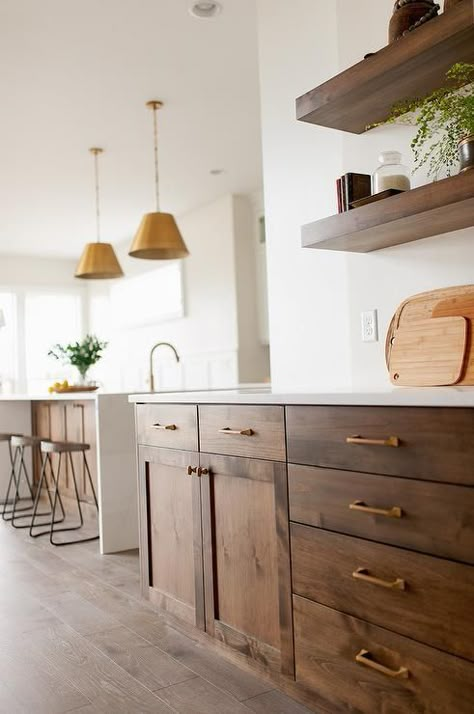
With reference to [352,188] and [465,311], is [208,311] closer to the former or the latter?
[352,188]

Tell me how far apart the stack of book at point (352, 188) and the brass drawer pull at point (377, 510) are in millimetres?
1046

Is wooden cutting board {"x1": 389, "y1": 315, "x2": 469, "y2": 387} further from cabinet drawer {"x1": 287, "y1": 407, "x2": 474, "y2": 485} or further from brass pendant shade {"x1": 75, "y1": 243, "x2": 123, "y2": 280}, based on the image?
brass pendant shade {"x1": 75, "y1": 243, "x2": 123, "y2": 280}

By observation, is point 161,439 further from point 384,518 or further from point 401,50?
point 401,50

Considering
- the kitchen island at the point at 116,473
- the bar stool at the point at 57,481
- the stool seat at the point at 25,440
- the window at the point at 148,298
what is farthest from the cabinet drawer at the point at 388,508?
the window at the point at 148,298

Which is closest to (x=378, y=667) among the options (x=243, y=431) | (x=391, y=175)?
(x=243, y=431)

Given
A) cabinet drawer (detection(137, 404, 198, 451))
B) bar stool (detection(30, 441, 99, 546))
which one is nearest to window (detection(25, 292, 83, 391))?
bar stool (detection(30, 441, 99, 546))

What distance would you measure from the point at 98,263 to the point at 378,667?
408cm

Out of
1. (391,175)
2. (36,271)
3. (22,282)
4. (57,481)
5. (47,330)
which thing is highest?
(36,271)

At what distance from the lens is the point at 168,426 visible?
2520mm

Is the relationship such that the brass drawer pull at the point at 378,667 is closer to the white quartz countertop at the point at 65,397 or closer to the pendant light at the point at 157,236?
the white quartz countertop at the point at 65,397

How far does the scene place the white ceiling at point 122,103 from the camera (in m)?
3.65

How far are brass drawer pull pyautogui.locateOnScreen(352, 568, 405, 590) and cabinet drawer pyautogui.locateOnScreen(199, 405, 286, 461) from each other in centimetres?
39

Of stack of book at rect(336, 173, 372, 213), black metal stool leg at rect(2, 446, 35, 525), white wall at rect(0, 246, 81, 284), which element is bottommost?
black metal stool leg at rect(2, 446, 35, 525)

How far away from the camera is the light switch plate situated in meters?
2.41
